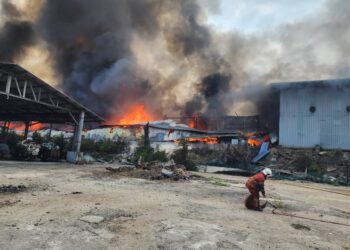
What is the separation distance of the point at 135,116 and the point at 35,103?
24942mm

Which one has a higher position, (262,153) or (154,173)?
(262,153)

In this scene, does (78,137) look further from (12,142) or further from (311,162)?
(311,162)

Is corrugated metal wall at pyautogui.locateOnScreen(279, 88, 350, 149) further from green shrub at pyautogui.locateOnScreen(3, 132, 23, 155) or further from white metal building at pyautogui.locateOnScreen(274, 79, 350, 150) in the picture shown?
green shrub at pyautogui.locateOnScreen(3, 132, 23, 155)

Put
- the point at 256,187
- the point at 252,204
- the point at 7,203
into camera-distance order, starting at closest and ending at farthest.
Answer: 1. the point at 7,203
2. the point at 256,187
3. the point at 252,204

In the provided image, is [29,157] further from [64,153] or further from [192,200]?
[192,200]

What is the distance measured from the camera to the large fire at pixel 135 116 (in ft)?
138

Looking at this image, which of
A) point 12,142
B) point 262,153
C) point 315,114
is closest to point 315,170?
point 262,153

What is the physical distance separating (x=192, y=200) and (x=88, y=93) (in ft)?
121

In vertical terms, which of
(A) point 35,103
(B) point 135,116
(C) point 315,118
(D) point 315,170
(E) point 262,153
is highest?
(B) point 135,116

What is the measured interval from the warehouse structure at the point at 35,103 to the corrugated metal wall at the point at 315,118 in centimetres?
1549

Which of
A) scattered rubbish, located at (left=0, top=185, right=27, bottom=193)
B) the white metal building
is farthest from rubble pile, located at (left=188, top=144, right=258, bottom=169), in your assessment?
scattered rubbish, located at (left=0, top=185, right=27, bottom=193)

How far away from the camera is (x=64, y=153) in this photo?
2317 centimetres

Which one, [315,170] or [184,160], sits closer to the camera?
[315,170]

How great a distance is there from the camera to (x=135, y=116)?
43.7 m
